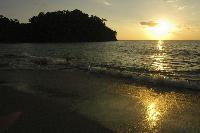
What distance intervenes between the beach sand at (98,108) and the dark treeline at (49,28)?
494 ft

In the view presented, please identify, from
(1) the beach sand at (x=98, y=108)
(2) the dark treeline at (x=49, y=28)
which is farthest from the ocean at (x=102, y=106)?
(2) the dark treeline at (x=49, y=28)

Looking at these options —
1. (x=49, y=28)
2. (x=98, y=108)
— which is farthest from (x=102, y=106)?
(x=49, y=28)

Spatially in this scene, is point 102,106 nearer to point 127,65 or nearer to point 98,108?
point 98,108

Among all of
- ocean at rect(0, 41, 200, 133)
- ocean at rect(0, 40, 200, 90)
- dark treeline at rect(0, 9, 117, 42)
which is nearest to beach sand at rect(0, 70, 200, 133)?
ocean at rect(0, 41, 200, 133)

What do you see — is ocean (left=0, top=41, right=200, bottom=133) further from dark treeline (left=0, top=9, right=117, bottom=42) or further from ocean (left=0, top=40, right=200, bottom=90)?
dark treeline (left=0, top=9, right=117, bottom=42)

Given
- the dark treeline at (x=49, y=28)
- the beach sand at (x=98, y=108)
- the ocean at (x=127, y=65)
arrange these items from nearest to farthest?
the beach sand at (x=98, y=108), the ocean at (x=127, y=65), the dark treeline at (x=49, y=28)

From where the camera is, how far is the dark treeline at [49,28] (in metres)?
164

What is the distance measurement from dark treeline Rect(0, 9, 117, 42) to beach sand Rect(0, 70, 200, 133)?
151 m

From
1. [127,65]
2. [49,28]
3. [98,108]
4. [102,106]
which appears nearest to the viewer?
[98,108]

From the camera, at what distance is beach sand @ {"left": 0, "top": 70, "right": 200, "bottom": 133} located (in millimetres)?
8570

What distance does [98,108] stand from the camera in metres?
10.7

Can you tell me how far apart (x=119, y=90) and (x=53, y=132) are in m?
7.10

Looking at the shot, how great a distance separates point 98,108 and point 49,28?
516 feet

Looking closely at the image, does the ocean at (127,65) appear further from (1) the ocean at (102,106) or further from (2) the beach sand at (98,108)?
(2) the beach sand at (98,108)
